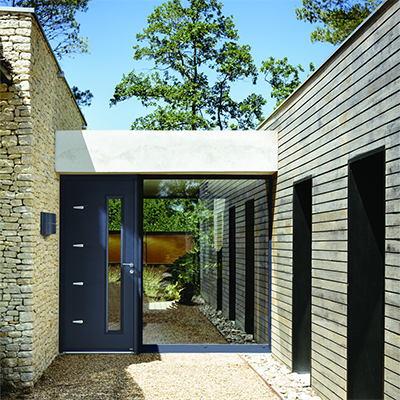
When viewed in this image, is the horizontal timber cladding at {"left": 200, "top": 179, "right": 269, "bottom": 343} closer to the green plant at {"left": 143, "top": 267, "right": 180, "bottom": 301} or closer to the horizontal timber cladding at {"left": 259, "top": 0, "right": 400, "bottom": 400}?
the green plant at {"left": 143, "top": 267, "right": 180, "bottom": 301}

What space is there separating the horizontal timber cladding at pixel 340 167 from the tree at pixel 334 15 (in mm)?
8095

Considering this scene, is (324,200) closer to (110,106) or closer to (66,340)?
(66,340)

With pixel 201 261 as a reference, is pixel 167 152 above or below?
above

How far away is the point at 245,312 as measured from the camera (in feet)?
23.2

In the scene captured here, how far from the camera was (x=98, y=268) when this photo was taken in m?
6.82

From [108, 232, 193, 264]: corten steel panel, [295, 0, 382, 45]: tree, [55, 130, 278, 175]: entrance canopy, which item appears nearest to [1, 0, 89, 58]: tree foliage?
[295, 0, 382, 45]: tree

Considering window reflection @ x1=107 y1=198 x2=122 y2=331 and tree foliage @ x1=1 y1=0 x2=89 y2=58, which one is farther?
tree foliage @ x1=1 y1=0 x2=89 y2=58

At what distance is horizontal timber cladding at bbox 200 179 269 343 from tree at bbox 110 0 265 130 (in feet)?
28.1

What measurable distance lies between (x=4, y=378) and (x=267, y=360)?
3.20 meters

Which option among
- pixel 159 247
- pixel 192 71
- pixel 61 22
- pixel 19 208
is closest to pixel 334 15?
pixel 192 71

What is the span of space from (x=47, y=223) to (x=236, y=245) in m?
2.67

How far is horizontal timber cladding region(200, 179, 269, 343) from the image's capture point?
7.07 metres

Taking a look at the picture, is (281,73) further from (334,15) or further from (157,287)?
(157,287)

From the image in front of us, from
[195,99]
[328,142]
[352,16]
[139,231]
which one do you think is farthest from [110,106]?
[328,142]
